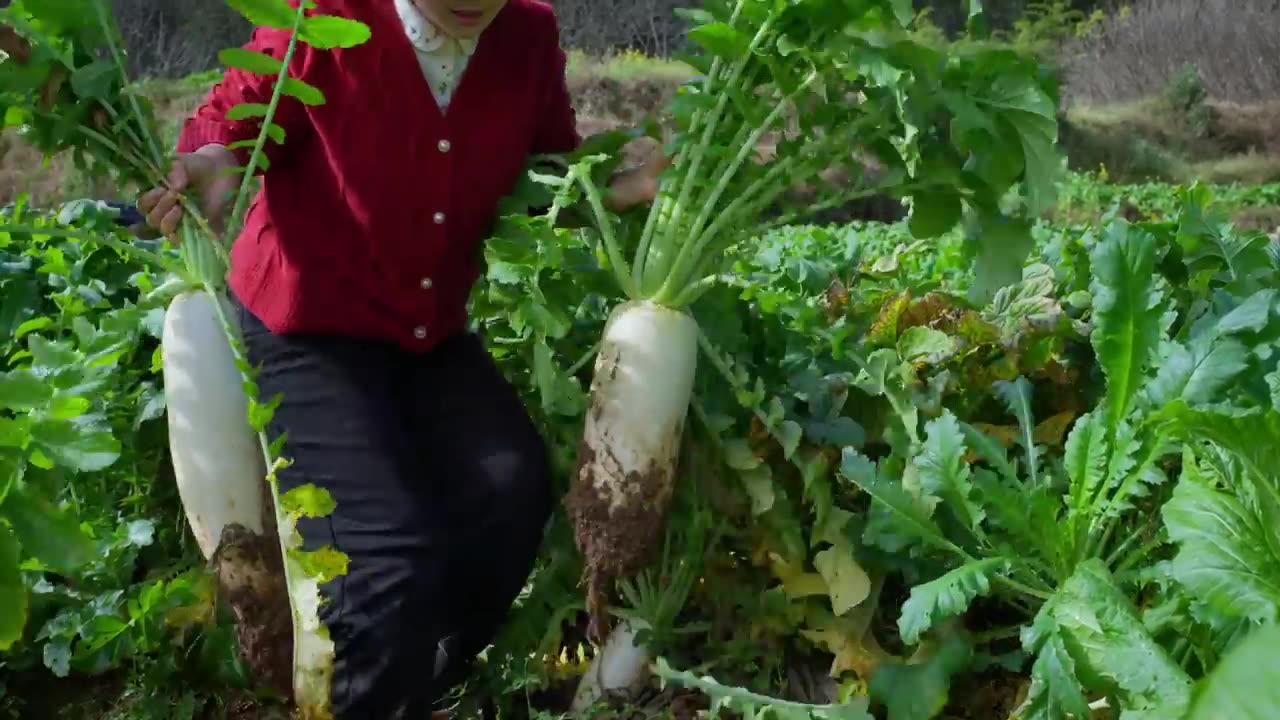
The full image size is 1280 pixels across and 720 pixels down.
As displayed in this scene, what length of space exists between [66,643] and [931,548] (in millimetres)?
1270

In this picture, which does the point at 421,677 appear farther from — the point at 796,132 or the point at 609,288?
the point at 796,132

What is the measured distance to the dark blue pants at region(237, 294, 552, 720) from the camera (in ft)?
5.35

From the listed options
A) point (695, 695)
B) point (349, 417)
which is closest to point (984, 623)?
point (695, 695)

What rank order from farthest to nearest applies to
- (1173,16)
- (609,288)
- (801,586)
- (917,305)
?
(1173,16) < (917,305) < (609,288) < (801,586)

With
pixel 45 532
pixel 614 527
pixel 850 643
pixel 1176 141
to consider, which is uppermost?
pixel 45 532

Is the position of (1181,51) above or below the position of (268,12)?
below

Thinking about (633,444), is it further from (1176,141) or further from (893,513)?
(1176,141)

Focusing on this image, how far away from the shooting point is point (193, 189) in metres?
1.66

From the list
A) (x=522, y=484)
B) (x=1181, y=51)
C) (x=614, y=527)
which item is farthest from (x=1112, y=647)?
(x=1181, y=51)

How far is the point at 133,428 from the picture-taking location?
1968 millimetres

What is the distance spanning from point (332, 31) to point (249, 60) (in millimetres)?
115

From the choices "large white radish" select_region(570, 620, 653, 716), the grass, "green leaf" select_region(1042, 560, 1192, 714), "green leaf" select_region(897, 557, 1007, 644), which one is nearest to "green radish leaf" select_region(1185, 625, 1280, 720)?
"green leaf" select_region(1042, 560, 1192, 714)

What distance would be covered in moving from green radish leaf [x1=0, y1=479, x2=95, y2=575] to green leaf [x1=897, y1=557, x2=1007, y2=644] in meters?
0.92

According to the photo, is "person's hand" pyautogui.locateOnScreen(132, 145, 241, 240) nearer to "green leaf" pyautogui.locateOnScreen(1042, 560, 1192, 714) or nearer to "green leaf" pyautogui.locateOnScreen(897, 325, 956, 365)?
"green leaf" pyautogui.locateOnScreen(897, 325, 956, 365)
